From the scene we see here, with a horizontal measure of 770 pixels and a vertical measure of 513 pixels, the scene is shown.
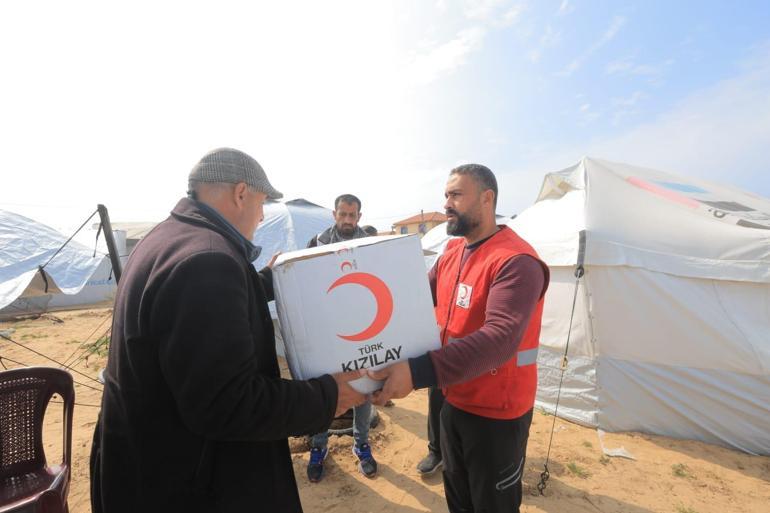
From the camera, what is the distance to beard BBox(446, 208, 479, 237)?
1.98 m

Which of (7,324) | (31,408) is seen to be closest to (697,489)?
(31,408)

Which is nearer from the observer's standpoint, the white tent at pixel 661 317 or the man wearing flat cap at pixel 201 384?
the man wearing flat cap at pixel 201 384

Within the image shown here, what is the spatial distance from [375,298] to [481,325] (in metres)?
0.74

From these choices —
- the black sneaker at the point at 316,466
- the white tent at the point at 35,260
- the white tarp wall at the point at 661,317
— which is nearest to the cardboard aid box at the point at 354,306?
the black sneaker at the point at 316,466

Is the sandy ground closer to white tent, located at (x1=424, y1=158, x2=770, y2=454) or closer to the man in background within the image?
the man in background

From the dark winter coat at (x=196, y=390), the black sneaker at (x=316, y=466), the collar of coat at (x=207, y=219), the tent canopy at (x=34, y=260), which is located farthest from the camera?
the tent canopy at (x=34, y=260)

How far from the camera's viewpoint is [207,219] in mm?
1191

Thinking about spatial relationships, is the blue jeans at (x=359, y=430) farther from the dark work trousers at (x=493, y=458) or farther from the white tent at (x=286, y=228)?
the white tent at (x=286, y=228)

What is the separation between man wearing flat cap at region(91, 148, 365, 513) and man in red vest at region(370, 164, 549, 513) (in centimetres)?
45

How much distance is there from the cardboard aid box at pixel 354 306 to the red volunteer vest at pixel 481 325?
17.2 inches

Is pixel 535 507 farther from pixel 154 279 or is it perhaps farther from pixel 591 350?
pixel 154 279

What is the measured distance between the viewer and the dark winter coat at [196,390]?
3.09ft

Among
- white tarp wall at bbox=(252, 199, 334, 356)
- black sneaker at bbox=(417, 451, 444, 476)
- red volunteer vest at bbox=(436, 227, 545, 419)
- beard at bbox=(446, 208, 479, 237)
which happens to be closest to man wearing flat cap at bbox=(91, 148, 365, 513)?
red volunteer vest at bbox=(436, 227, 545, 419)

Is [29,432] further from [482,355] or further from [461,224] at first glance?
[461,224]
